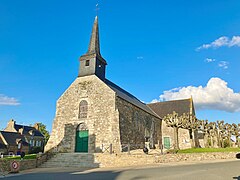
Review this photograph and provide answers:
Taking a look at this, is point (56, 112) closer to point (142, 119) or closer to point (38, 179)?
point (142, 119)

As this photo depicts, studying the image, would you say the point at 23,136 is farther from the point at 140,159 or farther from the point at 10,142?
the point at 140,159

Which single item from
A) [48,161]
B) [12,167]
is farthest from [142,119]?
[12,167]

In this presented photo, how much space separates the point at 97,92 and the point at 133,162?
8.38 meters

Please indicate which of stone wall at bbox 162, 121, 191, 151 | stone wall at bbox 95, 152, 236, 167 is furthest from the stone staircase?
stone wall at bbox 162, 121, 191, 151

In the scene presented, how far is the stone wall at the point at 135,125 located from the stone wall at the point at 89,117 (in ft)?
2.92

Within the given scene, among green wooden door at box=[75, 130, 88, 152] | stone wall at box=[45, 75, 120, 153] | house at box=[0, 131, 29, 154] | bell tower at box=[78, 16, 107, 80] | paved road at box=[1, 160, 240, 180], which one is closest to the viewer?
paved road at box=[1, 160, 240, 180]

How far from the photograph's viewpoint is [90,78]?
21.4 metres

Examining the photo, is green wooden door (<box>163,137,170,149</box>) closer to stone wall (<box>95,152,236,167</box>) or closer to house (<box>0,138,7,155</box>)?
stone wall (<box>95,152,236,167</box>)

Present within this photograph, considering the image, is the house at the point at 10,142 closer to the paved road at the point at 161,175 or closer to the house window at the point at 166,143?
the house window at the point at 166,143

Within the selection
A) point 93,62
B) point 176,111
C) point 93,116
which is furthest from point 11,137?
point 176,111

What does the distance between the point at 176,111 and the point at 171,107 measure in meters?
1.67

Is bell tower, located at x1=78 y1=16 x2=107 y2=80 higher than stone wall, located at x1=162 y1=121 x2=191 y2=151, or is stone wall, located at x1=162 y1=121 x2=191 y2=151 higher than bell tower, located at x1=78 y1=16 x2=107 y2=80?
bell tower, located at x1=78 y1=16 x2=107 y2=80

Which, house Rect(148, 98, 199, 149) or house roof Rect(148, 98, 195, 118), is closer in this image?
house Rect(148, 98, 199, 149)

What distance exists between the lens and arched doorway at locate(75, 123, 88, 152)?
755 inches
